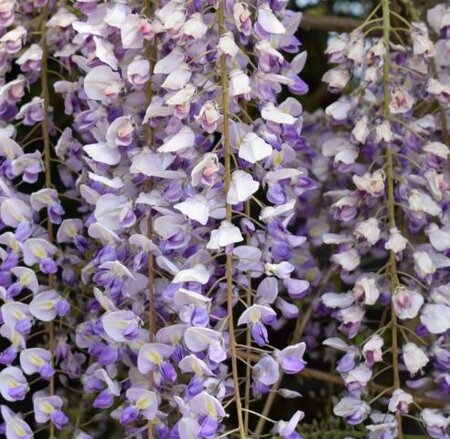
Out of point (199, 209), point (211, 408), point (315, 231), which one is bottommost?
point (315, 231)

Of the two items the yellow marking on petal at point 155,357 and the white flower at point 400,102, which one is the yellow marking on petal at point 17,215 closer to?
the yellow marking on petal at point 155,357

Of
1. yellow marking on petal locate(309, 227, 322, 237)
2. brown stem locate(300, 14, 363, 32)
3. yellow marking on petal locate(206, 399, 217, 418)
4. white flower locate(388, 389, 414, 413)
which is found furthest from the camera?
brown stem locate(300, 14, 363, 32)

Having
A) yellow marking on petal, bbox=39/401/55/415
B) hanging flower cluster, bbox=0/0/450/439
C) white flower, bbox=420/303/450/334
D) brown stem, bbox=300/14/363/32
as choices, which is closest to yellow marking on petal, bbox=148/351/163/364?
hanging flower cluster, bbox=0/0/450/439

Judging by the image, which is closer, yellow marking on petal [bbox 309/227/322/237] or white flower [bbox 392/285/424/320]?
white flower [bbox 392/285/424/320]

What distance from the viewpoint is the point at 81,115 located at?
0.86 meters

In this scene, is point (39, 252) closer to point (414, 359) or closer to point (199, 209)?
point (199, 209)

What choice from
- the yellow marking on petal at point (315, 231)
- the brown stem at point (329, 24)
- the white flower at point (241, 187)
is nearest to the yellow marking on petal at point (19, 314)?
the white flower at point (241, 187)

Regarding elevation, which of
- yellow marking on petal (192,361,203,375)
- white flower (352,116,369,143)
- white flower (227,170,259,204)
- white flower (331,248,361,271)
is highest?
white flower (227,170,259,204)

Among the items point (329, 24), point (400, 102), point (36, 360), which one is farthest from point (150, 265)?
point (329, 24)

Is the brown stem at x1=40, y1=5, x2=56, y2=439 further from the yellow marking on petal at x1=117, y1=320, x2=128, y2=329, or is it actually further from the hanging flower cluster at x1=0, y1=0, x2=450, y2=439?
the yellow marking on petal at x1=117, y1=320, x2=128, y2=329

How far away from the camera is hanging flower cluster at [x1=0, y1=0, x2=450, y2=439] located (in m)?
0.76

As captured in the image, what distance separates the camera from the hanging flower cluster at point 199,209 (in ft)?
2.51

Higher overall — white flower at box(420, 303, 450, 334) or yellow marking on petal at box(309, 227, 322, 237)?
white flower at box(420, 303, 450, 334)

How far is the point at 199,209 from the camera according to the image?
75cm
